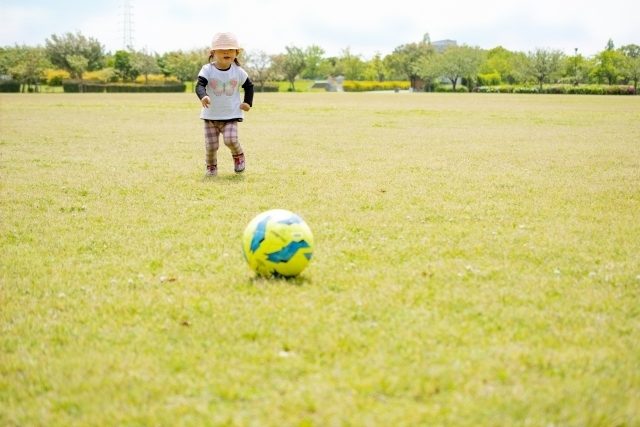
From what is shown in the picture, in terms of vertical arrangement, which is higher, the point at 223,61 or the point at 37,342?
the point at 223,61

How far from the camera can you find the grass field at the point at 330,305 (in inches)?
132

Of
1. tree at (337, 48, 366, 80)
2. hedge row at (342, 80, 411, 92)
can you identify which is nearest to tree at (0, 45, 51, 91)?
hedge row at (342, 80, 411, 92)

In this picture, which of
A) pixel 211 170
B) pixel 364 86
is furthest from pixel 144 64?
pixel 211 170

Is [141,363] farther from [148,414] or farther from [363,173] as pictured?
[363,173]

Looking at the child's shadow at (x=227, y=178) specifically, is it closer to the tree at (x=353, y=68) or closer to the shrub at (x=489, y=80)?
the shrub at (x=489, y=80)

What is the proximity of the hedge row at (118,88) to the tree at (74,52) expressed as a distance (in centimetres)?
965

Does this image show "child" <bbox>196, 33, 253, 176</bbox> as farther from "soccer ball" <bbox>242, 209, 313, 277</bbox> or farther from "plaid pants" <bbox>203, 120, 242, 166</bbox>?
"soccer ball" <bbox>242, 209, 313, 277</bbox>

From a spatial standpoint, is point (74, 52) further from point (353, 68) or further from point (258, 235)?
point (258, 235)

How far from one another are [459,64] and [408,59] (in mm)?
25196

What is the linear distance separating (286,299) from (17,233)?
14.2ft

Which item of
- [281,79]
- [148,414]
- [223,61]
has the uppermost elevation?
[281,79]

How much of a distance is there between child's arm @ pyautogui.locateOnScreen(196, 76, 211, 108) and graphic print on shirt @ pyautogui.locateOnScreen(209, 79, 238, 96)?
152mm

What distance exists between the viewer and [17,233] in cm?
732

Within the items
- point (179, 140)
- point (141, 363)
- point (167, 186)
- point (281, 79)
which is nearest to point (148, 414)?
point (141, 363)
